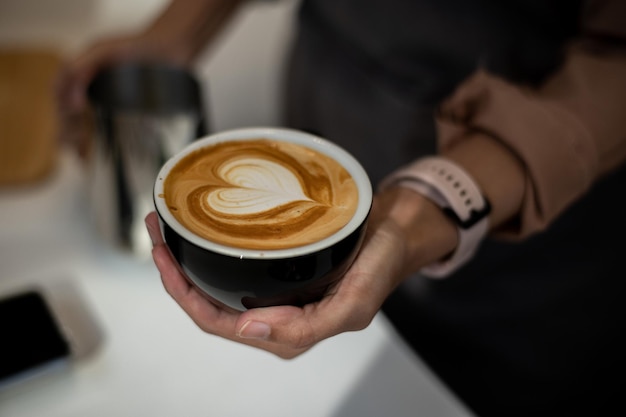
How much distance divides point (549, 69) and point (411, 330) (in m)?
0.47

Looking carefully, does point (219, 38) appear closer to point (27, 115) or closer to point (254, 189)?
point (27, 115)

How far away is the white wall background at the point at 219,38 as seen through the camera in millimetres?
1233

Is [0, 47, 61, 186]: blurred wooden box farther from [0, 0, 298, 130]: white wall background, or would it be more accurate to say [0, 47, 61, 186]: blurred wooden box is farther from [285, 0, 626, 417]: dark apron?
A: [285, 0, 626, 417]: dark apron

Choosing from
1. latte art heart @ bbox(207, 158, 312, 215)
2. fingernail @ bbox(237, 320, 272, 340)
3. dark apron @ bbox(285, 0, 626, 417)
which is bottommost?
dark apron @ bbox(285, 0, 626, 417)

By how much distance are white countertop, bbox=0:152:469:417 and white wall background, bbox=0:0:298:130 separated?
0.51 m

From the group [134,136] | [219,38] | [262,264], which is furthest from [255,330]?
[219,38]

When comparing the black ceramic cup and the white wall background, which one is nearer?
the black ceramic cup

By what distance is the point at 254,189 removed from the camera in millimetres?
446

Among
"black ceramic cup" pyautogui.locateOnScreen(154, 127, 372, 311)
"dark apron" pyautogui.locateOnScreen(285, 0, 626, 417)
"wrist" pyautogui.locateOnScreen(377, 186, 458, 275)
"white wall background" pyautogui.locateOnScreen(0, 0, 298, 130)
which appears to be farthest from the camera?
"white wall background" pyautogui.locateOnScreen(0, 0, 298, 130)

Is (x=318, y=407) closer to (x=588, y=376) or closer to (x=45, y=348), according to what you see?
(x=45, y=348)

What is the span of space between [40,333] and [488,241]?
619 mm

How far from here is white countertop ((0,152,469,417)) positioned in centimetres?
54


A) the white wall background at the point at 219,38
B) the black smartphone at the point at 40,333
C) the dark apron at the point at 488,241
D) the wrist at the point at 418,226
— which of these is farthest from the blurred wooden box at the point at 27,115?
the wrist at the point at 418,226

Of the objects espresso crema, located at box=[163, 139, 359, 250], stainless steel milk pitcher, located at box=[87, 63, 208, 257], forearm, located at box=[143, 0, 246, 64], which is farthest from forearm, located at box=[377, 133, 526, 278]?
forearm, located at box=[143, 0, 246, 64]
